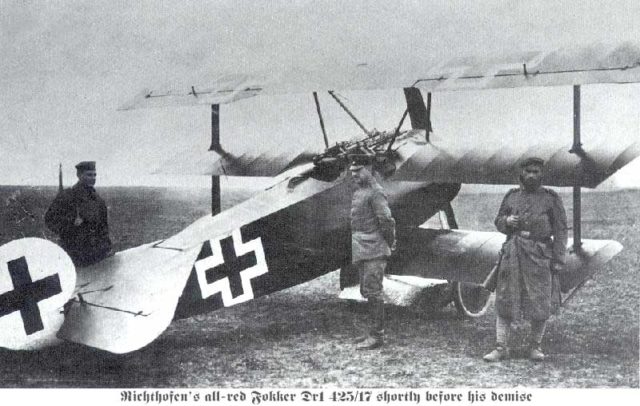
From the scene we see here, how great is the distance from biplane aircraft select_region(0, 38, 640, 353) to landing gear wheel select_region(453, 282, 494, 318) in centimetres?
1

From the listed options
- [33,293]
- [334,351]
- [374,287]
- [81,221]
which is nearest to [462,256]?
[374,287]

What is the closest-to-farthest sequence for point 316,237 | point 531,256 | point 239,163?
point 531,256
point 316,237
point 239,163

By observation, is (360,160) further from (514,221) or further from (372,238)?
(514,221)

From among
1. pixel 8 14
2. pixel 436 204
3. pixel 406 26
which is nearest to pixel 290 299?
pixel 436 204

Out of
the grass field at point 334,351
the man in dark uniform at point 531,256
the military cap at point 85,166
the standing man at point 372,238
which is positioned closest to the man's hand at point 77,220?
the military cap at point 85,166

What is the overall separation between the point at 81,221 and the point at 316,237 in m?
1.68

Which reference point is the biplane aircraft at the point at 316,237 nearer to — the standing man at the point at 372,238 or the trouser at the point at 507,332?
the standing man at the point at 372,238

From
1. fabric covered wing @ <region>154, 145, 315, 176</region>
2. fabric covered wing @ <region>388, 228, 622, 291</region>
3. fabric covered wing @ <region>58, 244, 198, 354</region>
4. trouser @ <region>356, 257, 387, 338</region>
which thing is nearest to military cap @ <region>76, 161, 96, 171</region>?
fabric covered wing @ <region>58, 244, 198, 354</region>

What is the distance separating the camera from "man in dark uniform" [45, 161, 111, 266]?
4711 mm

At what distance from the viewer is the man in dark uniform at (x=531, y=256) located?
4473 mm

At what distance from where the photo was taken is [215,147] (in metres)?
6.55

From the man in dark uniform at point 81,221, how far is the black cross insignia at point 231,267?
821 mm

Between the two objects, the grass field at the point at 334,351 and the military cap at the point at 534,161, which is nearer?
the grass field at the point at 334,351

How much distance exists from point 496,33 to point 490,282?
6.54 ft
